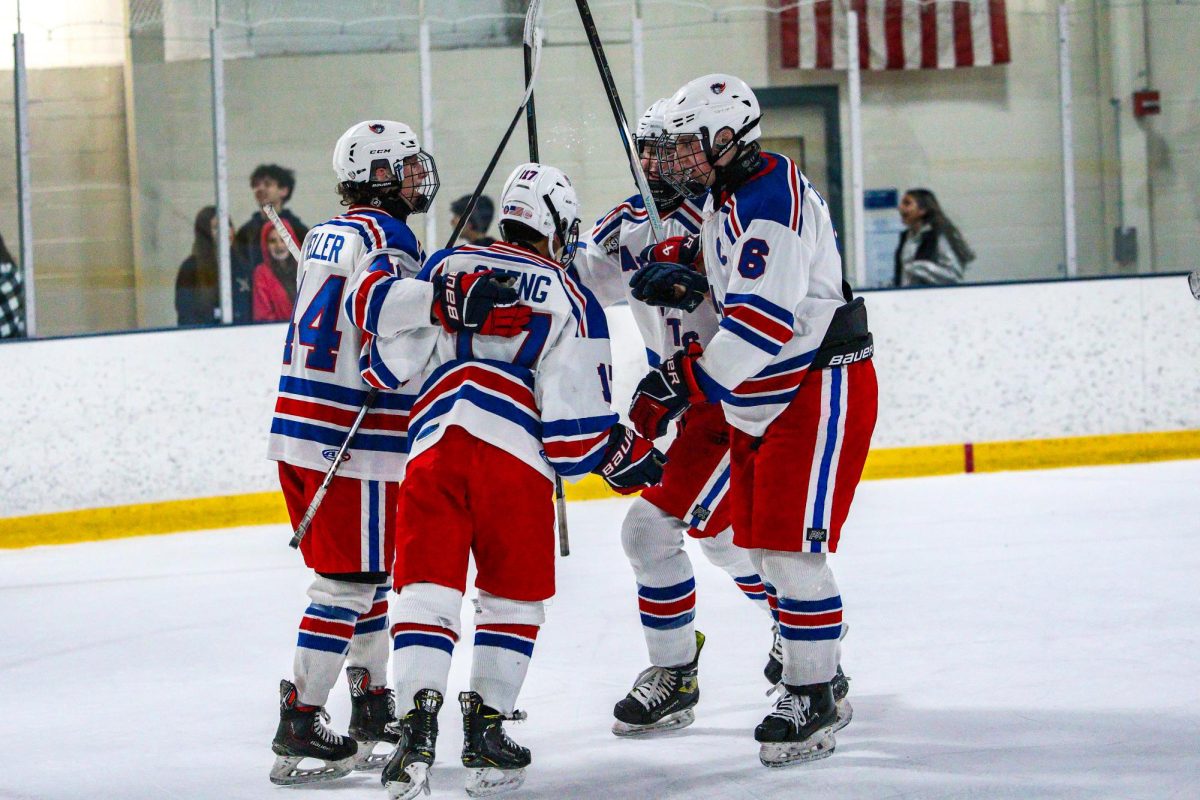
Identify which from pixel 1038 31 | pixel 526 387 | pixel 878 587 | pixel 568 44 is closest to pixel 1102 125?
pixel 1038 31

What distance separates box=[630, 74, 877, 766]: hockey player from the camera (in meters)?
2.68

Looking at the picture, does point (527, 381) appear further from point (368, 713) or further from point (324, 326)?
point (368, 713)

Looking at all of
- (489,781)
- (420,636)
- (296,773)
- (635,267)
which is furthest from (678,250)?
(296,773)

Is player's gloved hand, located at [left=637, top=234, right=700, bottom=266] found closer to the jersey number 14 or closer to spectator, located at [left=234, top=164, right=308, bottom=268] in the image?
the jersey number 14

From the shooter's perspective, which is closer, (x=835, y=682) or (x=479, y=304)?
(x=479, y=304)

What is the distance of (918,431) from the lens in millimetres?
6305

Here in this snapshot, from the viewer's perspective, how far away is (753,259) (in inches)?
105

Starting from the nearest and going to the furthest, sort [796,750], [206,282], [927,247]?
1. [796,750]
2. [206,282]
3. [927,247]

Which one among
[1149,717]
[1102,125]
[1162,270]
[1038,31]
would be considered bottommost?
[1149,717]

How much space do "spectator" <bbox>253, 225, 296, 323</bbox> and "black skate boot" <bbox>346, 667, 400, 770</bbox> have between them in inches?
132

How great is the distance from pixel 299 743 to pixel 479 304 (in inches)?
33.5

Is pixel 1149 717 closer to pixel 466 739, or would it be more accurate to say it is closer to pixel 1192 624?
pixel 1192 624

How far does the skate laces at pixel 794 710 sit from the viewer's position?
2711 mm

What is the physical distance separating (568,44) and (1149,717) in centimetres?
445
